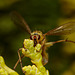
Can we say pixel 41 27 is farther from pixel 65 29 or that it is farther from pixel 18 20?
pixel 65 29

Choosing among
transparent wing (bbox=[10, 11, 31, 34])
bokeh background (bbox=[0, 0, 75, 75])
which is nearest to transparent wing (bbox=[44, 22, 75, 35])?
transparent wing (bbox=[10, 11, 31, 34])

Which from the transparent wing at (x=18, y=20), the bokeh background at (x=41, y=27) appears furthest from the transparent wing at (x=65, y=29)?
the bokeh background at (x=41, y=27)

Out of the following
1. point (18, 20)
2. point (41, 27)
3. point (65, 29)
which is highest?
point (18, 20)

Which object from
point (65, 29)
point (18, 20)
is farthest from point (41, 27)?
point (65, 29)

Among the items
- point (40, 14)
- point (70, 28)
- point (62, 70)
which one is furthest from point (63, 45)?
point (70, 28)

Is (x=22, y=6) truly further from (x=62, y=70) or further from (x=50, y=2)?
(x=62, y=70)

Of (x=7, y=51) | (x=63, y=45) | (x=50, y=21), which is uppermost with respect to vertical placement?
(x=50, y=21)

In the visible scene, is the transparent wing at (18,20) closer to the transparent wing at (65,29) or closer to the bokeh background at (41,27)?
the transparent wing at (65,29)

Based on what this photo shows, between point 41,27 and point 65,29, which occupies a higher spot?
point 65,29

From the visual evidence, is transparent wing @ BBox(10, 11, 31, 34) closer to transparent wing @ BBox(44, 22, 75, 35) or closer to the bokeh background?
transparent wing @ BBox(44, 22, 75, 35)
